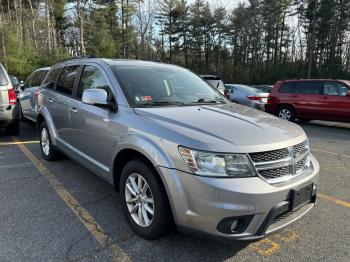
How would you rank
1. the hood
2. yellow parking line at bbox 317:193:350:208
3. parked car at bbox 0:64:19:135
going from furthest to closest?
parked car at bbox 0:64:19:135, yellow parking line at bbox 317:193:350:208, the hood

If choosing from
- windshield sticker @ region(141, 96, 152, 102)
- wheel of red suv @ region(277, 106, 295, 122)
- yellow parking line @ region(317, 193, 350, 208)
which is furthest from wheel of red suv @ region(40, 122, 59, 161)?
wheel of red suv @ region(277, 106, 295, 122)

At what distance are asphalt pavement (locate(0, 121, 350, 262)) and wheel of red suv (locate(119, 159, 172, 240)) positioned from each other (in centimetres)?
15

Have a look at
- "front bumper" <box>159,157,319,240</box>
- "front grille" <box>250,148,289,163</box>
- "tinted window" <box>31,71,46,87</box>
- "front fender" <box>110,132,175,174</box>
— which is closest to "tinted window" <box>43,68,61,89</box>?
"front fender" <box>110,132,175,174</box>

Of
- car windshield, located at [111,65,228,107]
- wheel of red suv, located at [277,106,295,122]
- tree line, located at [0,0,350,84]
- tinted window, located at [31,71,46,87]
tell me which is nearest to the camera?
car windshield, located at [111,65,228,107]

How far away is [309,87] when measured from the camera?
1209 cm

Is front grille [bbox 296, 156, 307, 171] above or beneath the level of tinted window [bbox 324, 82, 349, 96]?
beneath

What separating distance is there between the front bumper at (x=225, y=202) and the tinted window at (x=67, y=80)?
2.71 m

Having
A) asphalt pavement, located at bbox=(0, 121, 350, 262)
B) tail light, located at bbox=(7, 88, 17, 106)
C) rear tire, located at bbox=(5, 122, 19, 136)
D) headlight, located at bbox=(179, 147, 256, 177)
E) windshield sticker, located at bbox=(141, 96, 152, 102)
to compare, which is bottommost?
asphalt pavement, located at bbox=(0, 121, 350, 262)

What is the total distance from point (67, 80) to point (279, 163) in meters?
3.56

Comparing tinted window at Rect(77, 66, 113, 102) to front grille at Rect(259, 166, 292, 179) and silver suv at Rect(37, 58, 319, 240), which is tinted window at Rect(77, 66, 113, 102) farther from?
front grille at Rect(259, 166, 292, 179)

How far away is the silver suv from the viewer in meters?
2.64

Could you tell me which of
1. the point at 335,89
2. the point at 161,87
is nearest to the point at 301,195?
the point at 161,87

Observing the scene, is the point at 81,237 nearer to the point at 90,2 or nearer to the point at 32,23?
the point at 32,23

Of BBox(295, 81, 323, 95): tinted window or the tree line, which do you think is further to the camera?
the tree line
